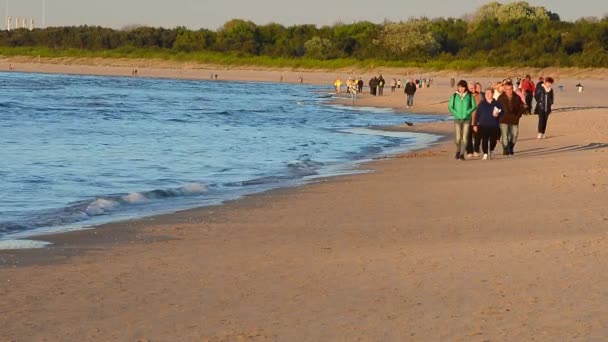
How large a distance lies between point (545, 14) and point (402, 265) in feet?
403

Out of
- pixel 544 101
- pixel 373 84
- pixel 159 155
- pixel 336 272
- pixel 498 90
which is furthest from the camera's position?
pixel 373 84

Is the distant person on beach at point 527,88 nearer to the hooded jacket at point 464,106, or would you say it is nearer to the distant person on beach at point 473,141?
the distant person on beach at point 473,141

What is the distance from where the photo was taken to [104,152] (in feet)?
71.1

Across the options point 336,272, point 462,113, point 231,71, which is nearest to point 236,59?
point 231,71

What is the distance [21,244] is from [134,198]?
13.0 feet

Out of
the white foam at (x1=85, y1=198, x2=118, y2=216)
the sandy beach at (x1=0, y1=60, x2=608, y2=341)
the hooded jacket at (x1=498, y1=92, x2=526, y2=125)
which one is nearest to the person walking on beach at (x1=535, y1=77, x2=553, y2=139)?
the hooded jacket at (x1=498, y1=92, x2=526, y2=125)

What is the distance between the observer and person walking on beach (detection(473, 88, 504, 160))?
18625 millimetres

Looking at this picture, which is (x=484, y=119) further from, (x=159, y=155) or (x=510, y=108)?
(x=159, y=155)

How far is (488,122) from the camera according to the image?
736 inches

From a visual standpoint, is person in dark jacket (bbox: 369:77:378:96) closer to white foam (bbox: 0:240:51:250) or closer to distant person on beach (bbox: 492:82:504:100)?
distant person on beach (bbox: 492:82:504:100)

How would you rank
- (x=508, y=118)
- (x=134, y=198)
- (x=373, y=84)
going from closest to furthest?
1. (x=134, y=198)
2. (x=508, y=118)
3. (x=373, y=84)

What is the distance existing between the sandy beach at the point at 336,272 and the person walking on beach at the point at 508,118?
582 centimetres

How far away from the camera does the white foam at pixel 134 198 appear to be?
42.9ft

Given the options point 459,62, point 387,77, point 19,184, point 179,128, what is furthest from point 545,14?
point 19,184
